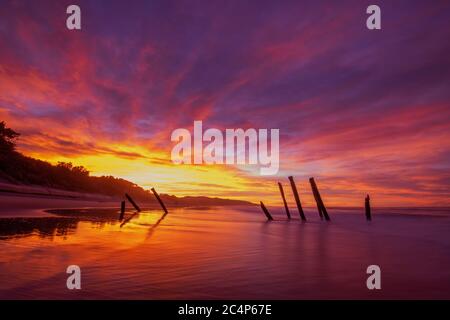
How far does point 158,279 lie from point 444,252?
37.5ft

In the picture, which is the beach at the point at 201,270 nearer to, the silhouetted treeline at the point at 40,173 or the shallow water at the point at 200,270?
the shallow water at the point at 200,270

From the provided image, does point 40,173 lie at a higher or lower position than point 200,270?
higher

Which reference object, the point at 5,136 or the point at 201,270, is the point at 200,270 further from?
the point at 5,136

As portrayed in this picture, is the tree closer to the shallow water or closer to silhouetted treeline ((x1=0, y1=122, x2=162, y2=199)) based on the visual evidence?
silhouetted treeline ((x1=0, y1=122, x2=162, y2=199))

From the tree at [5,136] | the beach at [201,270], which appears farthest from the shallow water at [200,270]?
the tree at [5,136]

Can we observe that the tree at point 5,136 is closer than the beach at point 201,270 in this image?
No

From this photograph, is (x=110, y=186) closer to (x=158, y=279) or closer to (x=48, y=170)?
(x=48, y=170)

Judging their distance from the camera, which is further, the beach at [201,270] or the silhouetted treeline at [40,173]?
the silhouetted treeline at [40,173]

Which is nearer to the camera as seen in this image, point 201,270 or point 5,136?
point 201,270

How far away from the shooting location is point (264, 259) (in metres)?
9.66

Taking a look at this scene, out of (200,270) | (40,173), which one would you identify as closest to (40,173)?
(40,173)

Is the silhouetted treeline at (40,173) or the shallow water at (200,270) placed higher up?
the silhouetted treeline at (40,173)

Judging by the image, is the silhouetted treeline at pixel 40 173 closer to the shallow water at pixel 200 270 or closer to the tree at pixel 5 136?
the tree at pixel 5 136

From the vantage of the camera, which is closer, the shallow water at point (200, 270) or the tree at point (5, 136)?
the shallow water at point (200, 270)
